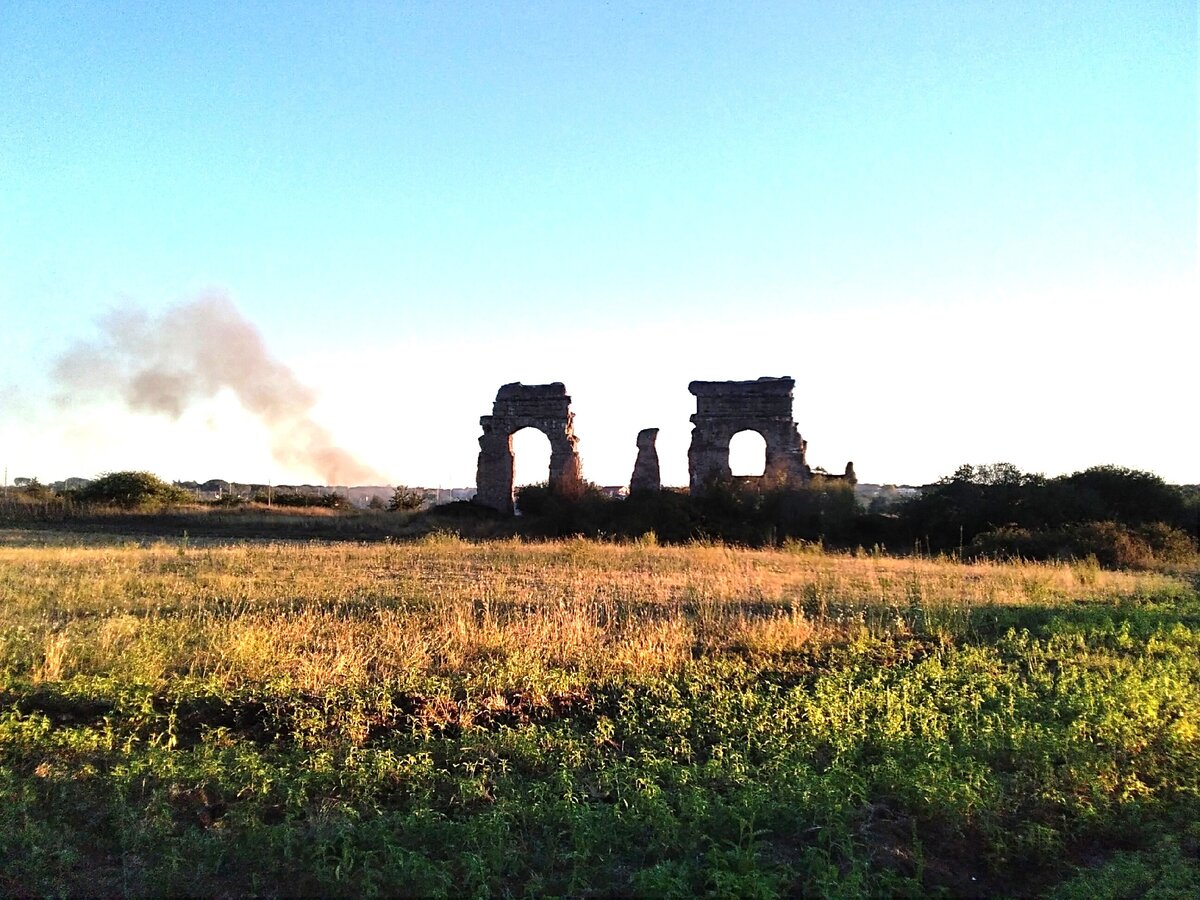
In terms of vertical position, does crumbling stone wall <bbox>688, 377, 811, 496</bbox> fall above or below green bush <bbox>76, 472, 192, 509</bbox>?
above

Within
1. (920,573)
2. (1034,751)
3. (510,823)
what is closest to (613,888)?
(510,823)

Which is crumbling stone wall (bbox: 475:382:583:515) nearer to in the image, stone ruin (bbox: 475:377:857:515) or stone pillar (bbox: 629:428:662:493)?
stone ruin (bbox: 475:377:857:515)

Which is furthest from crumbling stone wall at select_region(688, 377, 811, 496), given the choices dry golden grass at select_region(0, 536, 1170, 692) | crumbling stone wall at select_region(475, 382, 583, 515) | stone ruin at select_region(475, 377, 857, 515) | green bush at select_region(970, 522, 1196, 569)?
dry golden grass at select_region(0, 536, 1170, 692)

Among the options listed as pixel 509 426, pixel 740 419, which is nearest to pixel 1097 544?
pixel 740 419

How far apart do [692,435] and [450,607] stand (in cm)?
2113

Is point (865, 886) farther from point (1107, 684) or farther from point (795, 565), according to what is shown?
point (795, 565)

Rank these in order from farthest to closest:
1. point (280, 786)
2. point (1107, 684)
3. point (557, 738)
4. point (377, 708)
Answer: point (1107, 684) → point (377, 708) → point (557, 738) → point (280, 786)

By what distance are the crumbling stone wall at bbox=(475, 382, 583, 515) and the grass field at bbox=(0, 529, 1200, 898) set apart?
2082 cm

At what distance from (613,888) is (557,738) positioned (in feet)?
5.31

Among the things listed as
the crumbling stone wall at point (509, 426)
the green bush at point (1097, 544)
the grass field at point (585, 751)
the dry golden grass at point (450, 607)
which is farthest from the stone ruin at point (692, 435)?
the grass field at point (585, 751)

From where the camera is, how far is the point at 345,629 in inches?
319

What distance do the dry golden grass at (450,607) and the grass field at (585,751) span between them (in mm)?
67

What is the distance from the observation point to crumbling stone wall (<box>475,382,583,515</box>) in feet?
101

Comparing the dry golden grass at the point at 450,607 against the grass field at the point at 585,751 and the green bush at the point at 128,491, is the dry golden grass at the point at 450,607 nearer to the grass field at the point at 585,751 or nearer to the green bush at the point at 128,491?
the grass field at the point at 585,751
